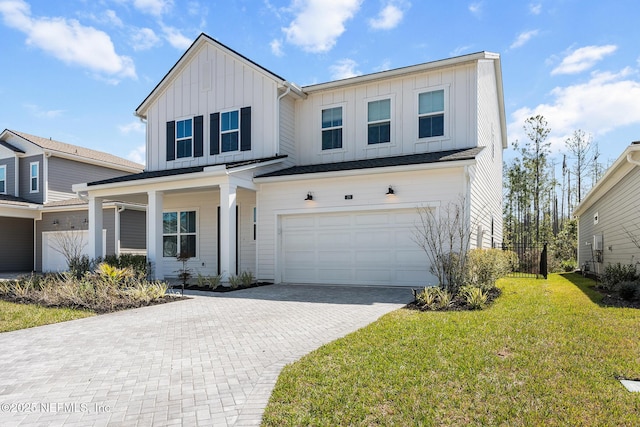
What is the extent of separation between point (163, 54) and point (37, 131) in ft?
44.5

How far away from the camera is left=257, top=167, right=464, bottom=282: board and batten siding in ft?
35.9

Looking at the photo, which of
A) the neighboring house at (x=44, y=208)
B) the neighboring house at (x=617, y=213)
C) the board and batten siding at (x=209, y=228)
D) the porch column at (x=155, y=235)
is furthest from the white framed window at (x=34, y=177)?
the neighboring house at (x=617, y=213)

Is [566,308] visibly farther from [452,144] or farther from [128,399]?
[128,399]

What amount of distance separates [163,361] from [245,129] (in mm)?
10722

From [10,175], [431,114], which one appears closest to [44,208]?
[10,175]

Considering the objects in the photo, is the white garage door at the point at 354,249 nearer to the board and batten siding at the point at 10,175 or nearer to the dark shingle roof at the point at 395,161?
the dark shingle roof at the point at 395,161

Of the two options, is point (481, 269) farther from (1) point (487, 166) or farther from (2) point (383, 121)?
(1) point (487, 166)

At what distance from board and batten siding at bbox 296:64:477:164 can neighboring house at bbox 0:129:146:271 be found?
10.3 meters

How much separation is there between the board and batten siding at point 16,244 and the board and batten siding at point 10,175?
5.83 feet

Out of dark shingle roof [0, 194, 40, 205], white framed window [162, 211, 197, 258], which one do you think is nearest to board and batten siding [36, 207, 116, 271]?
dark shingle roof [0, 194, 40, 205]

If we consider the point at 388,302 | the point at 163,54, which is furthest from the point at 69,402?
the point at 163,54

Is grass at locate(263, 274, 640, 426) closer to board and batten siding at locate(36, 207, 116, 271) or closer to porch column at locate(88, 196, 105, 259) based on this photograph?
porch column at locate(88, 196, 105, 259)

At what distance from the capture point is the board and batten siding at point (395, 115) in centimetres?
1252

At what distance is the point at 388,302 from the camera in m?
8.98
